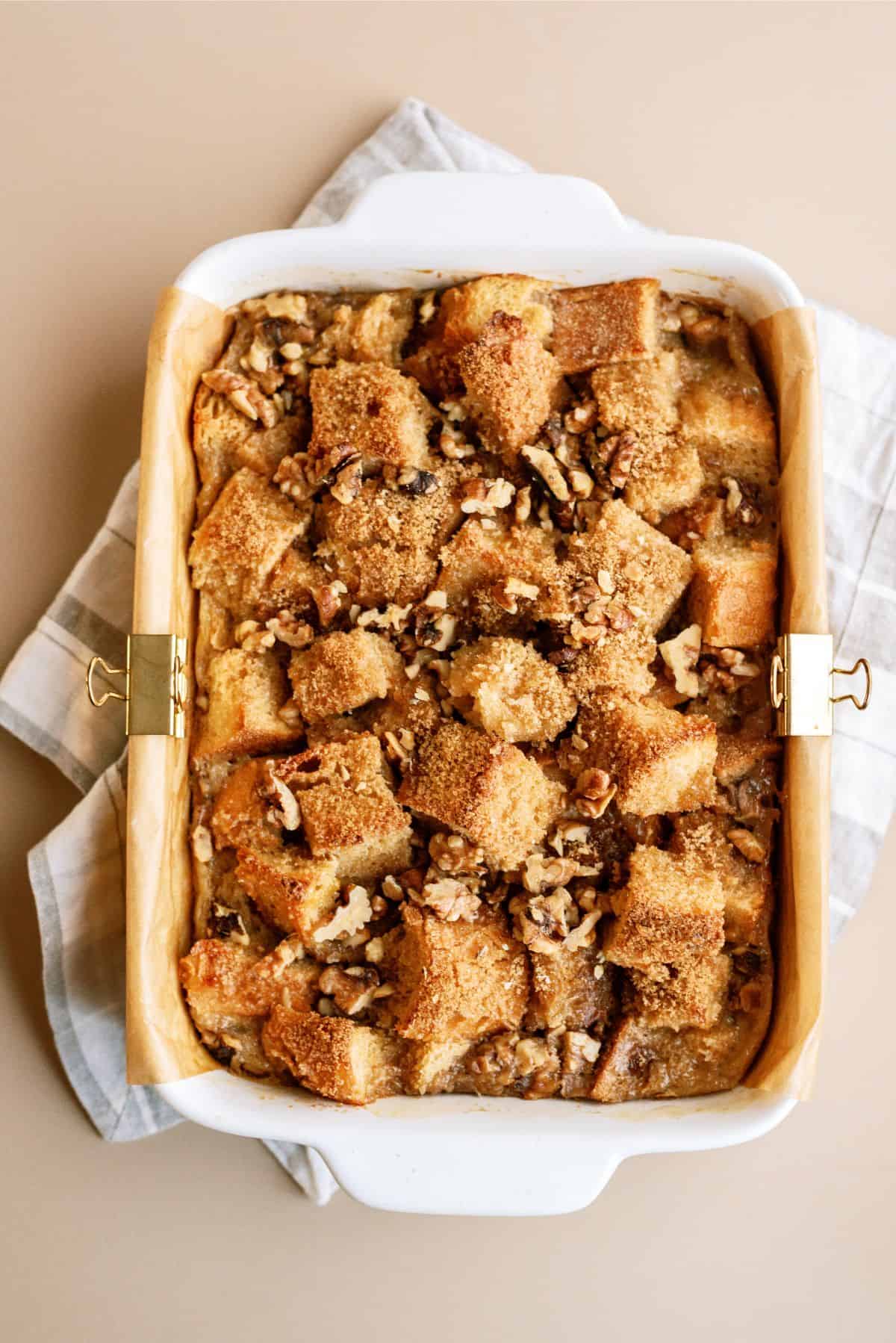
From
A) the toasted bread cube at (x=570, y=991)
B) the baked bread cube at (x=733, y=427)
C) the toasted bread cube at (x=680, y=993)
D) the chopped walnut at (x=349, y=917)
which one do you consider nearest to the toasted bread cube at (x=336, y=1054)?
the chopped walnut at (x=349, y=917)

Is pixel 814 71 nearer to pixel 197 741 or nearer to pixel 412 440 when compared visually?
pixel 412 440

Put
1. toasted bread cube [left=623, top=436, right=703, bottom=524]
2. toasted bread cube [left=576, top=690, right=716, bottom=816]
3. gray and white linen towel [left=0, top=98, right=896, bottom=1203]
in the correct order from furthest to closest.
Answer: gray and white linen towel [left=0, top=98, right=896, bottom=1203], toasted bread cube [left=623, top=436, right=703, bottom=524], toasted bread cube [left=576, top=690, right=716, bottom=816]

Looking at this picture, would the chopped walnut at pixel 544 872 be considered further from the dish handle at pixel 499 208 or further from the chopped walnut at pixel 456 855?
the dish handle at pixel 499 208

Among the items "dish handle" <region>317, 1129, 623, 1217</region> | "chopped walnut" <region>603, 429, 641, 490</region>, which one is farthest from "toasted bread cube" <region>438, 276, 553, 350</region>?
"dish handle" <region>317, 1129, 623, 1217</region>

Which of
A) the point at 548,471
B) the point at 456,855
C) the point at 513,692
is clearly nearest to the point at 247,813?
the point at 456,855

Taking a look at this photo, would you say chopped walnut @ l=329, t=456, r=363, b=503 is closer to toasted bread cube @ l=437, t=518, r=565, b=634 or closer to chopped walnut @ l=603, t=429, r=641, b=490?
toasted bread cube @ l=437, t=518, r=565, b=634

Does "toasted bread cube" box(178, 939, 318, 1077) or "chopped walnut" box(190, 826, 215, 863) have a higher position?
"chopped walnut" box(190, 826, 215, 863)

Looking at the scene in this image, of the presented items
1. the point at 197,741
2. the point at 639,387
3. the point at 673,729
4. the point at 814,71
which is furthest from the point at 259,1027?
the point at 814,71
